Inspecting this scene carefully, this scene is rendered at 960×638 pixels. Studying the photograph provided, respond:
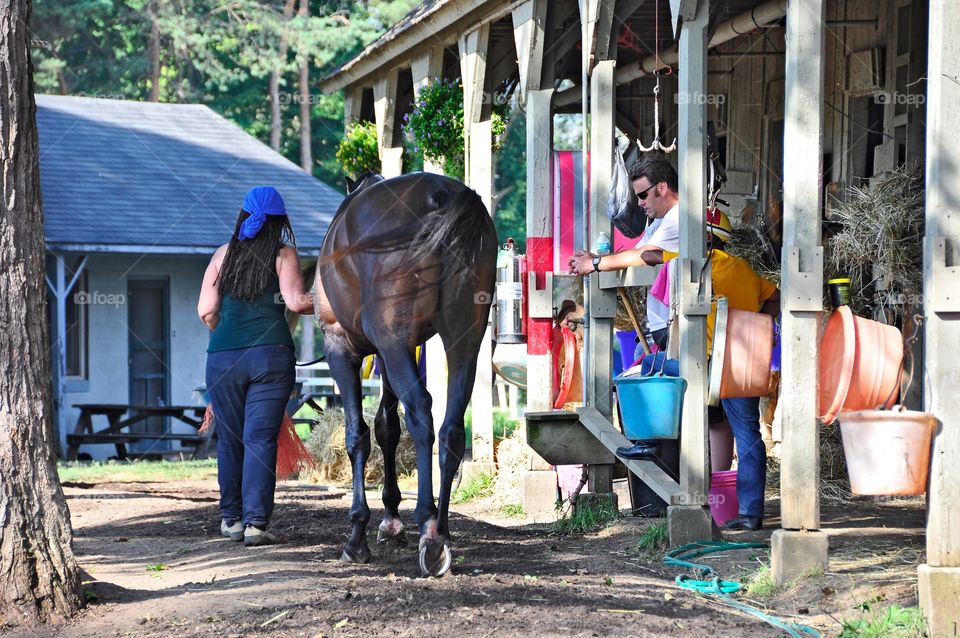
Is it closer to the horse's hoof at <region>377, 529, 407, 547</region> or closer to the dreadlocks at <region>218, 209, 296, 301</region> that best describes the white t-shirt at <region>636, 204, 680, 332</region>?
the horse's hoof at <region>377, 529, 407, 547</region>

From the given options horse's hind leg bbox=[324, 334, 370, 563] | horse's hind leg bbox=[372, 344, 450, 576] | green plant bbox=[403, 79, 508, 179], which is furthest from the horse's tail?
green plant bbox=[403, 79, 508, 179]

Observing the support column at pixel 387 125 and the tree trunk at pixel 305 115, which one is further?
the tree trunk at pixel 305 115

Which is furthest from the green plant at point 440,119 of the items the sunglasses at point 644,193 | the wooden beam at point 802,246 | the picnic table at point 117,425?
the picnic table at point 117,425

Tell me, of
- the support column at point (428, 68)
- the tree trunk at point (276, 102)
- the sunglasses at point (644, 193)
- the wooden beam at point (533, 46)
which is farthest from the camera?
the tree trunk at point (276, 102)

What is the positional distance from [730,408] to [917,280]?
4.18 feet

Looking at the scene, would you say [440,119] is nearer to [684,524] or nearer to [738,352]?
[738,352]

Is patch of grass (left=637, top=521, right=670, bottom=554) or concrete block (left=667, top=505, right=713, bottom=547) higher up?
concrete block (left=667, top=505, right=713, bottom=547)

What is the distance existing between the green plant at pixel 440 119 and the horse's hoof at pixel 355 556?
583 centimetres

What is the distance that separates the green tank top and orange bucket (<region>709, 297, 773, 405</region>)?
2.48 meters

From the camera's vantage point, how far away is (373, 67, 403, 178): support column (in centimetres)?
1330

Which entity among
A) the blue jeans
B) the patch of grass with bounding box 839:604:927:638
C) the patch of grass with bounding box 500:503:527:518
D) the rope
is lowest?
the patch of grass with bounding box 500:503:527:518

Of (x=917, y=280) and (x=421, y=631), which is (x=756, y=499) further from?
(x=421, y=631)

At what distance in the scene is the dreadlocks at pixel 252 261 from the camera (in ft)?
23.0

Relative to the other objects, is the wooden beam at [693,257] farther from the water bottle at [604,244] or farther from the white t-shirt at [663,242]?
the water bottle at [604,244]
